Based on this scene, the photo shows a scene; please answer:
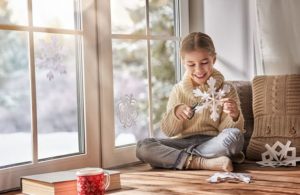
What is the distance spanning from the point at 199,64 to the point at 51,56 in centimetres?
55

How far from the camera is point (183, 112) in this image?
1.81m

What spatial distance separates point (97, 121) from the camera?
1.88m

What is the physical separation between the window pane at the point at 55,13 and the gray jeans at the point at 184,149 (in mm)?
532

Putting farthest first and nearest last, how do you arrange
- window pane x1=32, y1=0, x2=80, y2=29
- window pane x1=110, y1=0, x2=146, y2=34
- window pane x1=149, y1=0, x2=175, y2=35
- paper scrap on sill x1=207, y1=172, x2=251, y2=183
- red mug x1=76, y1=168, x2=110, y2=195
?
window pane x1=149, y1=0, x2=175, y2=35 < window pane x1=110, y1=0, x2=146, y2=34 < window pane x1=32, y1=0, x2=80, y2=29 < paper scrap on sill x1=207, y1=172, x2=251, y2=183 < red mug x1=76, y1=168, x2=110, y2=195

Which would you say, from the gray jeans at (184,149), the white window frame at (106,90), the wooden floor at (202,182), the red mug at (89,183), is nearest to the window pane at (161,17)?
the white window frame at (106,90)

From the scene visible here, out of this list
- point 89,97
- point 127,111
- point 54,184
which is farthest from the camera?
point 127,111

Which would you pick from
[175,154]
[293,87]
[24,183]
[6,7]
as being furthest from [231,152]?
[6,7]

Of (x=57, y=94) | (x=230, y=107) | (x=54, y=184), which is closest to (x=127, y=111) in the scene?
(x=57, y=94)

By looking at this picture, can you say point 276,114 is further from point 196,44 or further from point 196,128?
point 196,44

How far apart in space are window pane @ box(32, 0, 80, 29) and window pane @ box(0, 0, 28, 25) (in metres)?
0.04

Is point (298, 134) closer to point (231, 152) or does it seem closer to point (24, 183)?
point (231, 152)

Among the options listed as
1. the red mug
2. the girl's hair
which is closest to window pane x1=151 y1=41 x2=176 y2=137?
the girl's hair

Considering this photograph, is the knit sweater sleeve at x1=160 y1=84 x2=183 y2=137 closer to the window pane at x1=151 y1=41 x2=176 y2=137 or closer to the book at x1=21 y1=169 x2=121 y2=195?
the window pane at x1=151 y1=41 x2=176 y2=137

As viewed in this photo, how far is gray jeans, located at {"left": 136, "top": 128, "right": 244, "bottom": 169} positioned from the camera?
176 centimetres
